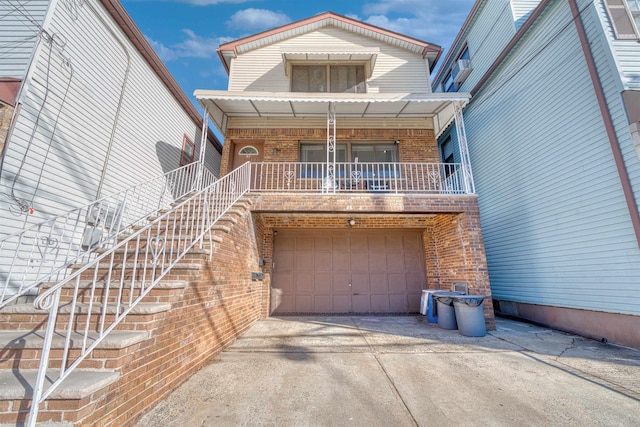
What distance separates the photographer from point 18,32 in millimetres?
4086

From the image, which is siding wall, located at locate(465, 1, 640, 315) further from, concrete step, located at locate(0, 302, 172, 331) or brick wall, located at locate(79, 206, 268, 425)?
concrete step, located at locate(0, 302, 172, 331)

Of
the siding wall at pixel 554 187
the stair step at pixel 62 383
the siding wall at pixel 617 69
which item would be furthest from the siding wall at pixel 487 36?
the stair step at pixel 62 383

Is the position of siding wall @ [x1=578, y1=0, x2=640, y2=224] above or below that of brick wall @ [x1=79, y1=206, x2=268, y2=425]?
above

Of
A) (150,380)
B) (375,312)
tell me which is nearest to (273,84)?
(375,312)

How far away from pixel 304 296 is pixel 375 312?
→ 6.67 ft

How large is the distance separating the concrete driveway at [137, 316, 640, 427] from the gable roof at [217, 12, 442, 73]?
8.56 metres

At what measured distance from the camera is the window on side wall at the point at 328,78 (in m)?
8.18

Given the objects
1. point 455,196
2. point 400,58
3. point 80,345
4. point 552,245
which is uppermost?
point 400,58

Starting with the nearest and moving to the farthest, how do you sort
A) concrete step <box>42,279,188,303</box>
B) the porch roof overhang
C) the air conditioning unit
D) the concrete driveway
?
the concrete driveway < concrete step <box>42,279,188,303</box> < the porch roof overhang < the air conditioning unit

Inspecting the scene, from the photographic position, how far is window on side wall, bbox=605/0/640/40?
475cm

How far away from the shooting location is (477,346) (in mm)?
4363

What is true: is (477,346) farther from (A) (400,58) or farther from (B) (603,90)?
(A) (400,58)

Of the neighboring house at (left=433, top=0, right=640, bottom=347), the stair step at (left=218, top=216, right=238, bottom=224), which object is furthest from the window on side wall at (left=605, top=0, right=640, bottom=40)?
the stair step at (left=218, top=216, right=238, bottom=224)

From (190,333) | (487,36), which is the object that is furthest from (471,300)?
(487,36)
